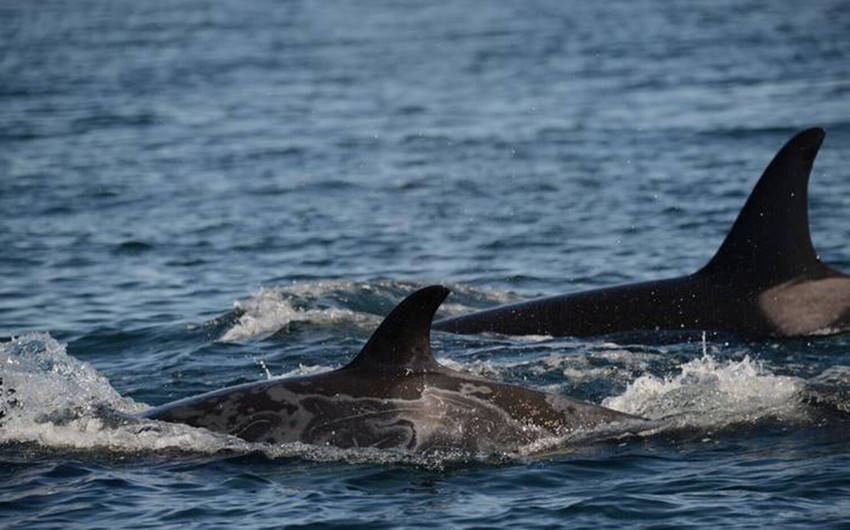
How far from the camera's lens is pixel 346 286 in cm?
2044

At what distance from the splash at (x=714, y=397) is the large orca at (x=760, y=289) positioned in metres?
2.03

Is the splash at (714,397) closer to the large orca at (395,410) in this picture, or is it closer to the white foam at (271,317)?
the large orca at (395,410)

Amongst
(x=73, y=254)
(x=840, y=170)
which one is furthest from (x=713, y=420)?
(x=840, y=170)

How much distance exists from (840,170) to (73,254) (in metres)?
→ 12.8

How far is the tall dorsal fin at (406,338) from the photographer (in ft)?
39.5

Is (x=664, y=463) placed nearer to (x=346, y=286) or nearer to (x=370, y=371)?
(x=370, y=371)

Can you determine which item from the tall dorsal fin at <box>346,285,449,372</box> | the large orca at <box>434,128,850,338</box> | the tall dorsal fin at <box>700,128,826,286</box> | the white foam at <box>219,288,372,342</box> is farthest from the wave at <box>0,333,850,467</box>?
the white foam at <box>219,288,372,342</box>

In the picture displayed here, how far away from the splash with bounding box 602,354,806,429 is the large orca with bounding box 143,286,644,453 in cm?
114

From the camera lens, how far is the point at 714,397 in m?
14.1

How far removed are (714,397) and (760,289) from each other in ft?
11.4

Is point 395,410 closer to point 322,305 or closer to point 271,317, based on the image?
point 271,317

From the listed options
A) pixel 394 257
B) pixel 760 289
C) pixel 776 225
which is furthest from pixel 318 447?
pixel 394 257

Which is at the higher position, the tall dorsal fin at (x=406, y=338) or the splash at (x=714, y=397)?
the tall dorsal fin at (x=406, y=338)

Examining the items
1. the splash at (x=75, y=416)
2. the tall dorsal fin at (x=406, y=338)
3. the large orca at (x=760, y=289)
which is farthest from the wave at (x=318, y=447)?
the large orca at (x=760, y=289)
